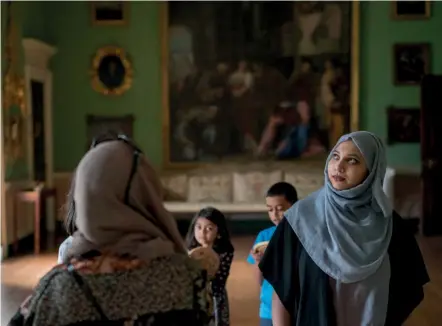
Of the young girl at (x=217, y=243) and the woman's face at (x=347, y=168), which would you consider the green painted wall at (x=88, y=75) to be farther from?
the woman's face at (x=347, y=168)

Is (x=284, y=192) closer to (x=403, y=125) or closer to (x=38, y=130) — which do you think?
(x=38, y=130)

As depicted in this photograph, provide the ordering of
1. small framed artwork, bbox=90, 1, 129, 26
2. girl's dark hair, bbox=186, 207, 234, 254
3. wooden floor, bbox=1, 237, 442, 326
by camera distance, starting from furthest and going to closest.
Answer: small framed artwork, bbox=90, 1, 129, 26
wooden floor, bbox=1, 237, 442, 326
girl's dark hair, bbox=186, 207, 234, 254

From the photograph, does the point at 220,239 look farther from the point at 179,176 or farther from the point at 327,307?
the point at 179,176

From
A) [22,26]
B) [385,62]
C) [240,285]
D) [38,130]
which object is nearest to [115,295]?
[240,285]

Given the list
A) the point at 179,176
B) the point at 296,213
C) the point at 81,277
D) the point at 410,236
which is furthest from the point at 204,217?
the point at 179,176

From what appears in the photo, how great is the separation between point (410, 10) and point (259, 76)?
2.39 meters

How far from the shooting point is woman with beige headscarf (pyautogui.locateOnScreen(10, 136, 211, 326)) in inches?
65.5

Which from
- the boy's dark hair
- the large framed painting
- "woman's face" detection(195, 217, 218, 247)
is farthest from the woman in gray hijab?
the large framed painting

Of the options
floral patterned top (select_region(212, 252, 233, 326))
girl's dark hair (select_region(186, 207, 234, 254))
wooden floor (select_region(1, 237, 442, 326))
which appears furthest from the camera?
wooden floor (select_region(1, 237, 442, 326))

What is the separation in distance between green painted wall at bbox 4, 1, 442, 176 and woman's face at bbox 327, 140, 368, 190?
305 inches

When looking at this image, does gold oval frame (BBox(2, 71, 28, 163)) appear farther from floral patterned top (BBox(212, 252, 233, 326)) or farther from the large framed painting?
floral patterned top (BBox(212, 252, 233, 326))

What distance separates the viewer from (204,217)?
327 centimetres

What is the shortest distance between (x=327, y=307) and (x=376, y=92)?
26.5 ft

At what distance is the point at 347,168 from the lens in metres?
2.44
